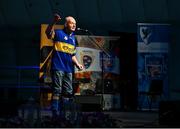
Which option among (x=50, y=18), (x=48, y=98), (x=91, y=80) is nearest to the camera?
(x=48, y=98)

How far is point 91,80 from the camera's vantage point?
1311 centimetres

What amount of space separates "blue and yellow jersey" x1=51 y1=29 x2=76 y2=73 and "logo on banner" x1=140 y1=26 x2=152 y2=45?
471 cm

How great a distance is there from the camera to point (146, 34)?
13.2 meters

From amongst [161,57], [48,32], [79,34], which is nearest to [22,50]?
[79,34]

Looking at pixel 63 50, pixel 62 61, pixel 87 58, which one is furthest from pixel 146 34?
pixel 62 61

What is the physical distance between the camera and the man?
27.6 feet

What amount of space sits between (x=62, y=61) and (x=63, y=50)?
223 mm

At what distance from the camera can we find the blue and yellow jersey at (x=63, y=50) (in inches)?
338

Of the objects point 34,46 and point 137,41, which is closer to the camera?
point 137,41

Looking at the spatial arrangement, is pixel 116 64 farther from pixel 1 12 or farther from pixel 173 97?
pixel 1 12

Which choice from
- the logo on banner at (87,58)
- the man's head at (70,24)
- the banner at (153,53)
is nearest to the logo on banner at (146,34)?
the banner at (153,53)

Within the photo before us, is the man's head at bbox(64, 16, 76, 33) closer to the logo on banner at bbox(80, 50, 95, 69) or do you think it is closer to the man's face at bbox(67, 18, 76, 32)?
the man's face at bbox(67, 18, 76, 32)

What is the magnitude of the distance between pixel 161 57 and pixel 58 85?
17.5 ft

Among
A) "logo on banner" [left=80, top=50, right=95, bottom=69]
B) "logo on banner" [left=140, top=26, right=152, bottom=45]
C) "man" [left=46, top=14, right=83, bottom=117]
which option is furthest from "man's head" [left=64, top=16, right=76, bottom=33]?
"logo on banner" [left=140, top=26, right=152, bottom=45]
